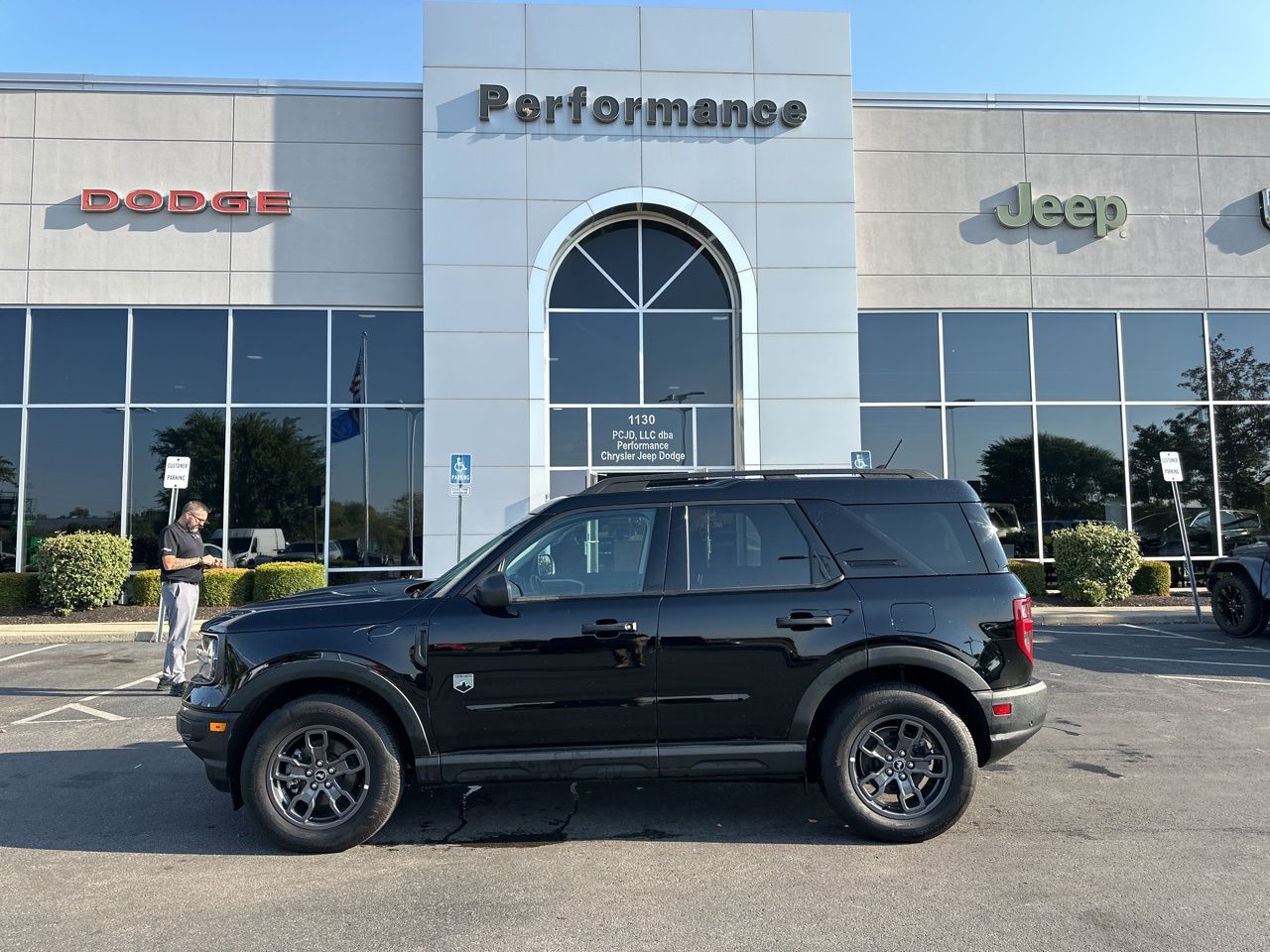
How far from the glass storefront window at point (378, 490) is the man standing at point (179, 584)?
6.65 meters

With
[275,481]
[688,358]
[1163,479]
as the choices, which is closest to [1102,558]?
[1163,479]

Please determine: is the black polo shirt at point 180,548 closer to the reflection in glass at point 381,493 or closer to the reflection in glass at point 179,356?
the reflection in glass at point 381,493

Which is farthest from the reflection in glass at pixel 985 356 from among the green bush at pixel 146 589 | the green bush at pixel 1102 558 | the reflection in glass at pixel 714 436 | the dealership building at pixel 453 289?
the green bush at pixel 146 589

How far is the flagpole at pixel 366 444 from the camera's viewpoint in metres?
15.3

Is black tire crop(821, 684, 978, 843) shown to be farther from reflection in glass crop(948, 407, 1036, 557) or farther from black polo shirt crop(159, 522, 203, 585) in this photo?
reflection in glass crop(948, 407, 1036, 557)

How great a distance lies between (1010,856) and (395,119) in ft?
52.0

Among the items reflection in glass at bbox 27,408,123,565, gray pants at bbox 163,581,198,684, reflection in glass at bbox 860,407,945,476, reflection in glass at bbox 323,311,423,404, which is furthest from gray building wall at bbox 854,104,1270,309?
reflection in glass at bbox 27,408,123,565

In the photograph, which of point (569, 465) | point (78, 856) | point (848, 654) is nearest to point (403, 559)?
point (569, 465)

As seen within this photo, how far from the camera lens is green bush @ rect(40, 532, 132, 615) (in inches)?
541

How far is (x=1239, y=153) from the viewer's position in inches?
678

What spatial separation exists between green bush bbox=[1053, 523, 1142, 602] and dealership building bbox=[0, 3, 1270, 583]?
58.8 inches

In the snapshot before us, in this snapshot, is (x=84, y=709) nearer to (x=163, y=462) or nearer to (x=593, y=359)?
(x=163, y=462)

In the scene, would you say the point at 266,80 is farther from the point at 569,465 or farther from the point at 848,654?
the point at 848,654

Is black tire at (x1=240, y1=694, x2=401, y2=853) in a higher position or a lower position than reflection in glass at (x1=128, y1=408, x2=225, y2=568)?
lower
